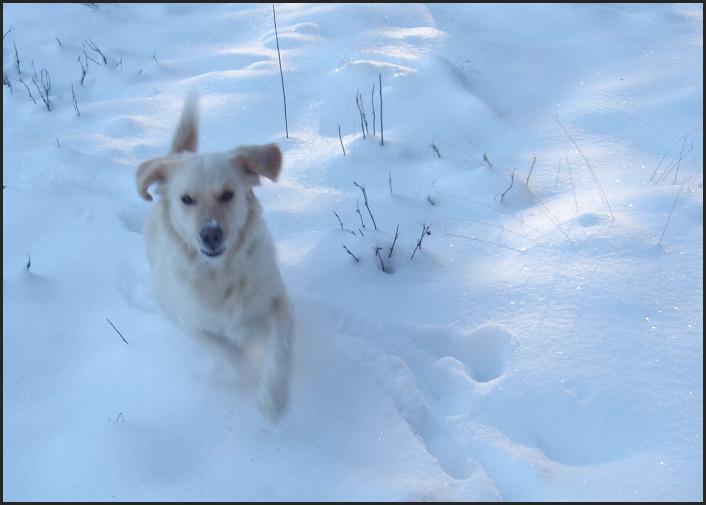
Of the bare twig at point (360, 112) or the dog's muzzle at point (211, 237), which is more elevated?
the dog's muzzle at point (211, 237)

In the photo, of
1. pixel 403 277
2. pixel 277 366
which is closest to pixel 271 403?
pixel 277 366

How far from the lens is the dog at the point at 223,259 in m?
2.22

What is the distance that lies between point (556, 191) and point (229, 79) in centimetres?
268

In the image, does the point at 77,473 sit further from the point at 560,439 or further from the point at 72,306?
the point at 560,439

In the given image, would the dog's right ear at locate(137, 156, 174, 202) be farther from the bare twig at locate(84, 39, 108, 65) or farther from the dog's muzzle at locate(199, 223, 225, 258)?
the bare twig at locate(84, 39, 108, 65)

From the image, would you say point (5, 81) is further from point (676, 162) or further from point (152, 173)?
point (676, 162)

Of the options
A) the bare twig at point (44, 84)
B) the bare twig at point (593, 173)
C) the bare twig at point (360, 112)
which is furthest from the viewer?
the bare twig at point (44, 84)

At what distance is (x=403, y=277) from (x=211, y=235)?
0.96m

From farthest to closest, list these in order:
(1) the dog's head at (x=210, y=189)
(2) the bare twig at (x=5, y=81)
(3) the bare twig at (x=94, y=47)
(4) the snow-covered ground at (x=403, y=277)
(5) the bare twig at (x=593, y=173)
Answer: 1. (3) the bare twig at (x=94, y=47)
2. (2) the bare twig at (x=5, y=81)
3. (5) the bare twig at (x=593, y=173)
4. (1) the dog's head at (x=210, y=189)
5. (4) the snow-covered ground at (x=403, y=277)

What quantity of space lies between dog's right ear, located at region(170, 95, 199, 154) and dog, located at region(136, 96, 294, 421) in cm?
54

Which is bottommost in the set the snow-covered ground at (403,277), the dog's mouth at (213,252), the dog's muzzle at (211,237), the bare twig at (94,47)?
the snow-covered ground at (403,277)

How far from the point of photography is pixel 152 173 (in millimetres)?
2324

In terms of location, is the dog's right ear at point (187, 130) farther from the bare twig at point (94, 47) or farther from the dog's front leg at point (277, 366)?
the bare twig at point (94, 47)

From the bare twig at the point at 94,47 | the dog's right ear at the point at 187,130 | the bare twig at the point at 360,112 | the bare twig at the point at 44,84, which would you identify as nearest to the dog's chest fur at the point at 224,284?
the dog's right ear at the point at 187,130
